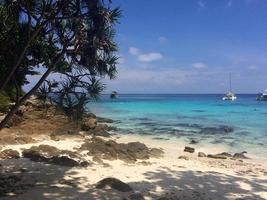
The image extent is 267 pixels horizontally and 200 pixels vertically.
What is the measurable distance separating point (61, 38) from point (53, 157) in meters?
4.45

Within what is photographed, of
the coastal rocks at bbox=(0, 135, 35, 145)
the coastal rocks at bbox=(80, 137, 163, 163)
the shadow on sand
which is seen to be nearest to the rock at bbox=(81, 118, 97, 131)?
the coastal rocks at bbox=(0, 135, 35, 145)

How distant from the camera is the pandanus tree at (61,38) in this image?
8961mm

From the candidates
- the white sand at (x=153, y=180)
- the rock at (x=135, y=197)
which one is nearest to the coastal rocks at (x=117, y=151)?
the white sand at (x=153, y=180)

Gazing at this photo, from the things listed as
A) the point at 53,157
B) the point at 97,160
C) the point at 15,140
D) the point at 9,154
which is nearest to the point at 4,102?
the point at 15,140

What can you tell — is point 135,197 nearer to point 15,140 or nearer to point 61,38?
point 61,38

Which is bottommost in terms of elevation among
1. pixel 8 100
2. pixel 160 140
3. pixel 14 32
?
pixel 160 140

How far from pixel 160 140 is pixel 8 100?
8743 mm

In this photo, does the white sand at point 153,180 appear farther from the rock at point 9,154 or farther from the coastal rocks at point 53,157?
the rock at point 9,154

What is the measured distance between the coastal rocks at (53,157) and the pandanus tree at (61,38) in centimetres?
325

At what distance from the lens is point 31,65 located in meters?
10.4

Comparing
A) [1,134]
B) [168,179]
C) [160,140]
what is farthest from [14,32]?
[160,140]

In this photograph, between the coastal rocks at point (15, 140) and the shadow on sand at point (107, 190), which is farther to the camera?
the coastal rocks at point (15, 140)

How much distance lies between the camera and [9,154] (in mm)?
13492

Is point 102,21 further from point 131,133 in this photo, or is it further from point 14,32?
point 131,133
